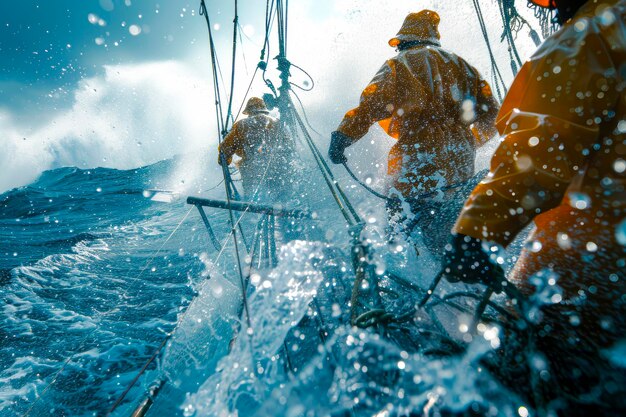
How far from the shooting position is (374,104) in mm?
2479

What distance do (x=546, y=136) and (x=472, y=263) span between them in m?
0.46

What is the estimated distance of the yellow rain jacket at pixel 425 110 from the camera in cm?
245

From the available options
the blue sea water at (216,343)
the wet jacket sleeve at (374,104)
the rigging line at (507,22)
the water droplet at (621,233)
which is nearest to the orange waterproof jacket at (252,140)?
the blue sea water at (216,343)

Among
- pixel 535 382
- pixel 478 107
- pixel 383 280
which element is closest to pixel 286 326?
pixel 383 280

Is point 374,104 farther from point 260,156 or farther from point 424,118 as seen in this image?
point 260,156

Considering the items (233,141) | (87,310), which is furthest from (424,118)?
(87,310)

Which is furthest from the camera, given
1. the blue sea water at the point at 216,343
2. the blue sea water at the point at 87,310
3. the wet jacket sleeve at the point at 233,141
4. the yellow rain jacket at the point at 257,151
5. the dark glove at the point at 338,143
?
the yellow rain jacket at the point at 257,151

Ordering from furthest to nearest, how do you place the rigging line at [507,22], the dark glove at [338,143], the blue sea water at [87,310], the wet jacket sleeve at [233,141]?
1. the wet jacket sleeve at [233,141]
2. the rigging line at [507,22]
3. the blue sea water at [87,310]
4. the dark glove at [338,143]

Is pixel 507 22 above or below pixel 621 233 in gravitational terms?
above

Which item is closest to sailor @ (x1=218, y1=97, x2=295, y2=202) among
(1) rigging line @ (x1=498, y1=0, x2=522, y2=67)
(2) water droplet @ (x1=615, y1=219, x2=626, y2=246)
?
(1) rigging line @ (x1=498, y1=0, x2=522, y2=67)

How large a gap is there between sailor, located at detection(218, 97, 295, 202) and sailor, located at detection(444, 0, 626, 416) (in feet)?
15.8

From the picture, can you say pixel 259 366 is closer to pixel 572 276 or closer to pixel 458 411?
pixel 458 411

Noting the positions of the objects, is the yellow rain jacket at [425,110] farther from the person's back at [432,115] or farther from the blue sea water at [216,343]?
the blue sea water at [216,343]

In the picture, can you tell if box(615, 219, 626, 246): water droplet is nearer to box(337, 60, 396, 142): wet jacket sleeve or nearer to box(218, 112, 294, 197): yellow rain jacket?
box(337, 60, 396, 142): wet jacket sleeve
